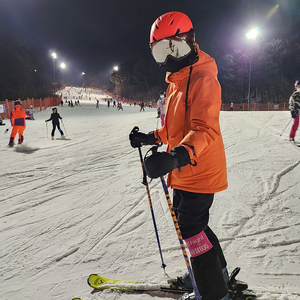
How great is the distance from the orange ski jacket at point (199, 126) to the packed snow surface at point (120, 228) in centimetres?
107

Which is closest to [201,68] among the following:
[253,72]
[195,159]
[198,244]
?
[195,159]

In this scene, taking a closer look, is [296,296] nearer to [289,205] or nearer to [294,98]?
[289,205]

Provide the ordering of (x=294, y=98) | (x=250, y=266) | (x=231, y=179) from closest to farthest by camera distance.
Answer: (x=250, y=266)
(x=231, y=179)
(x=294, y=98)

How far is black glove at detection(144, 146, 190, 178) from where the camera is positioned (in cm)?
127

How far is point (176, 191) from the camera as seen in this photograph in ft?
5.65

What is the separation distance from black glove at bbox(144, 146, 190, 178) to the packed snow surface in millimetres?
1250

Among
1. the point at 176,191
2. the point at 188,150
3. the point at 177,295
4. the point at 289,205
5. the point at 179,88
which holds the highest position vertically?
the point at 179,88

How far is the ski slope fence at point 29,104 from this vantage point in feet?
66.0

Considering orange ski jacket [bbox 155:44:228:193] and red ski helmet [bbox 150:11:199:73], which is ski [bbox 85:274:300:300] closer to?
orange ski jacket [bbox 155:44:228:193]

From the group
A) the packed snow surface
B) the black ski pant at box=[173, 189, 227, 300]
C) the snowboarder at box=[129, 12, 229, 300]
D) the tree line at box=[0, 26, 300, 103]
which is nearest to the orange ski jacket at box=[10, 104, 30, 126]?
the packed snow surface

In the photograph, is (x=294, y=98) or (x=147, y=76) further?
(x=147, y=76)

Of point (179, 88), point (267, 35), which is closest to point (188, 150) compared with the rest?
point (179, 88)

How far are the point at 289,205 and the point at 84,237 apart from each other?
274cm

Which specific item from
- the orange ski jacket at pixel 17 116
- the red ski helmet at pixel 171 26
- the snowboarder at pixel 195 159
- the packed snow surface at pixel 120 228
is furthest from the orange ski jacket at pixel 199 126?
the orange ski jacket at pixel 17 116
